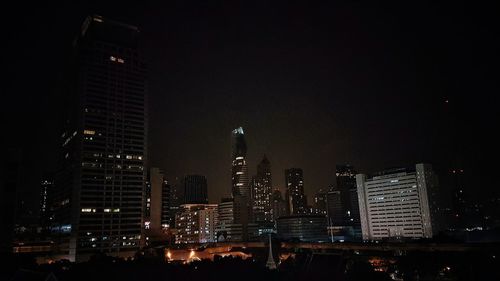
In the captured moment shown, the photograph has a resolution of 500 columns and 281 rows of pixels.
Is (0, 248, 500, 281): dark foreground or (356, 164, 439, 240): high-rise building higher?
(356, 164, 439, 240): high-rise building

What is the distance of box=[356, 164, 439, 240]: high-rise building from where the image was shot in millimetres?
138375

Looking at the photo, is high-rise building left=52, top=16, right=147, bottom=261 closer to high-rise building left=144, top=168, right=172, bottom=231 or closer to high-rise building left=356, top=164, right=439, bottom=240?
high-rise building left=144, top=168, right=172, bottom=231

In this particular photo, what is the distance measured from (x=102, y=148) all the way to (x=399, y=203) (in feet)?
359

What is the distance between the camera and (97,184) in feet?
361

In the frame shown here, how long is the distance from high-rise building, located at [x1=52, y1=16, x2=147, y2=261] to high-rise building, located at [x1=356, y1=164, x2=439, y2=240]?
94.0 m

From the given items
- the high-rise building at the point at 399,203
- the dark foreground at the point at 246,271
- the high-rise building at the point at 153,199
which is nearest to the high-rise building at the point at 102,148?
the high-rise building at the point at 153,199

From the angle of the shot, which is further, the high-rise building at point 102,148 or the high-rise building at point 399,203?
the high-rise building at point 399,203

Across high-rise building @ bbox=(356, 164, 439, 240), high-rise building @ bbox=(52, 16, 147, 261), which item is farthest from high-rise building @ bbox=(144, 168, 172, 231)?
high-rise building @ bbox=(356, 164, 439, 240)

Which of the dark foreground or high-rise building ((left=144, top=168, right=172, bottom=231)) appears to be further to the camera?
high-rise building ((left=144, top=168, right=172, bottom=231))

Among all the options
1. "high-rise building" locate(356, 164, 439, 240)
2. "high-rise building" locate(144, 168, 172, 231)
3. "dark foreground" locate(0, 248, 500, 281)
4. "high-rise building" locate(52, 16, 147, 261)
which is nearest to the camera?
"dark foreground" locate(0, 248, 500, 281)

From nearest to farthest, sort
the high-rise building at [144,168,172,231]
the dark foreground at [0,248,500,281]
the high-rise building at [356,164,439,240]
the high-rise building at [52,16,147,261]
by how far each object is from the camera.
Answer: the dark foreground at [0,248,500,281], the high-rise building at [52,16,147,261], the high-rise building at [356,164,439,240], the high-rise building at [144,168,172,231]

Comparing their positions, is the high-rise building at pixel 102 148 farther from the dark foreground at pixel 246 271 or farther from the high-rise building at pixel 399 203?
the high-rise building at pixel 399 203

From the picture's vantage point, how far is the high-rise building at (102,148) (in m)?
106

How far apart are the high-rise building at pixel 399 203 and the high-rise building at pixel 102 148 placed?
94044 mm
